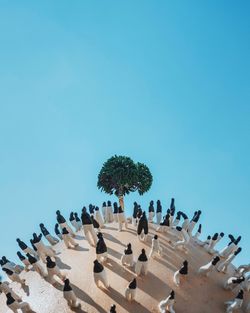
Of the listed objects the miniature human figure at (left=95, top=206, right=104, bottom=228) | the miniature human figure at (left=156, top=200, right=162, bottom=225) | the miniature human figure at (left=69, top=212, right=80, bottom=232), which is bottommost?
the miniature human figure at (left=69, top=212, right=80, bottom=232)

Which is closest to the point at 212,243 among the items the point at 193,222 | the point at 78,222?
the point at 193,222

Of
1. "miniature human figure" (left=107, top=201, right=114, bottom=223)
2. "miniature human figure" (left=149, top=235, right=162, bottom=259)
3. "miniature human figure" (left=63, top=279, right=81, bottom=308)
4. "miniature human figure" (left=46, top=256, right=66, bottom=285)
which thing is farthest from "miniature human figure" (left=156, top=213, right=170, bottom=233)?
"miniature human figure" (left=63, top=279, right=81, bottom=308)

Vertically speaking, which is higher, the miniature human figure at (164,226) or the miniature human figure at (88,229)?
the miniature human figure at (164,226)

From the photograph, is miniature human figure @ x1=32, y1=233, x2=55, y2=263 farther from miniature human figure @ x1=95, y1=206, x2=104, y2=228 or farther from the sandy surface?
miniature human figure @ x1=95, y1=206, x2=104, y2=228

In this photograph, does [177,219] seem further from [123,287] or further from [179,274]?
[123,287]

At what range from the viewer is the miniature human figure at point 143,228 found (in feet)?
52.5

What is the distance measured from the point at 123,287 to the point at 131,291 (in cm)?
66

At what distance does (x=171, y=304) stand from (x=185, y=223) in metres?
6.09

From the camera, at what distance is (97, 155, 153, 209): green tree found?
38.9 meters

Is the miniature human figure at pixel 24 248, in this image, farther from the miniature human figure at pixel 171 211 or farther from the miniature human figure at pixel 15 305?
the miniature human figure at pixel 171 211

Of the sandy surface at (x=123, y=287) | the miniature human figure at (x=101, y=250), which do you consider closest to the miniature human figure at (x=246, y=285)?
the sandy surface at (x=123, y=287)

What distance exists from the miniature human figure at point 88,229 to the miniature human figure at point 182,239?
3.59m

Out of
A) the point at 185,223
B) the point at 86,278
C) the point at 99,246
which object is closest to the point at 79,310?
the point at 86,278

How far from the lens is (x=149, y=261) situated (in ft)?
49.2
